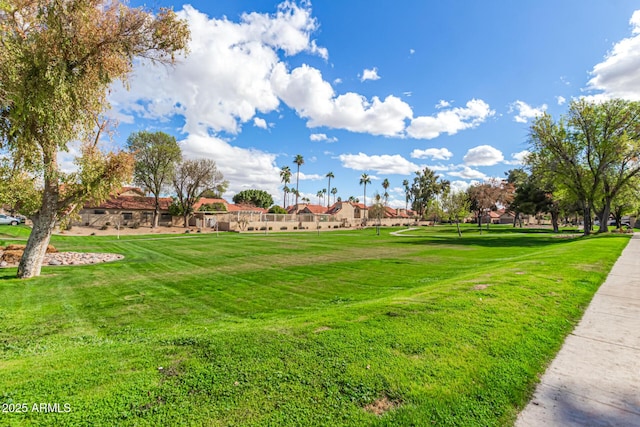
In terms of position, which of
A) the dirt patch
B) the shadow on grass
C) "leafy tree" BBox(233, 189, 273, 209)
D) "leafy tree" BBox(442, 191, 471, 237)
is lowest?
the shadow on grass

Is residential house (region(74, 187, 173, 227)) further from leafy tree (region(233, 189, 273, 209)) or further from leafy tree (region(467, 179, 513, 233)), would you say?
leafy tree (region(467, 179, 513, 233))

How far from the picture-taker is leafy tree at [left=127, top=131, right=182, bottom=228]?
5144cm

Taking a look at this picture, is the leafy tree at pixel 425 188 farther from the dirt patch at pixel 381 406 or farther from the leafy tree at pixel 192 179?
the dirt patch at pixel 381 406

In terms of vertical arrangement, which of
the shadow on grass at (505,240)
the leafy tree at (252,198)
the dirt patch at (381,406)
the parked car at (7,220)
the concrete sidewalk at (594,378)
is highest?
the leafy tree at (252,198)

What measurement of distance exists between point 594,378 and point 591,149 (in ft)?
126

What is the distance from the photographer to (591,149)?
101 feet

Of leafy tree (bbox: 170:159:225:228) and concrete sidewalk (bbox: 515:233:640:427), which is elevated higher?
leafy tree (bbox: 170:159:225:228)

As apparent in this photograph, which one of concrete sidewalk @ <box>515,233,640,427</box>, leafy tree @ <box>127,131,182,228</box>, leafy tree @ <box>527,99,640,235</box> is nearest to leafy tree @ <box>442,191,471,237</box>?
leafy tree @ <box>527,99,640,235</box>

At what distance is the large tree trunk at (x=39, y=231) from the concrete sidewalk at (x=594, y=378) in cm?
1546

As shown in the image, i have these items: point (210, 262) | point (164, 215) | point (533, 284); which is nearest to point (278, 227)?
point (164, 215)

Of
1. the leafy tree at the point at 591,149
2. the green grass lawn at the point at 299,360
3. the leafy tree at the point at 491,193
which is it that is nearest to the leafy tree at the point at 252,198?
the leafy tree at the point at 491,193

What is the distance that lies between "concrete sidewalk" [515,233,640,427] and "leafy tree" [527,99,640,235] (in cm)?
3271

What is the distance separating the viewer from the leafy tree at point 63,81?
7770mm

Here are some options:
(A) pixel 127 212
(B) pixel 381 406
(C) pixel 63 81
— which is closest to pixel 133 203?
(A) pixel 127 212
